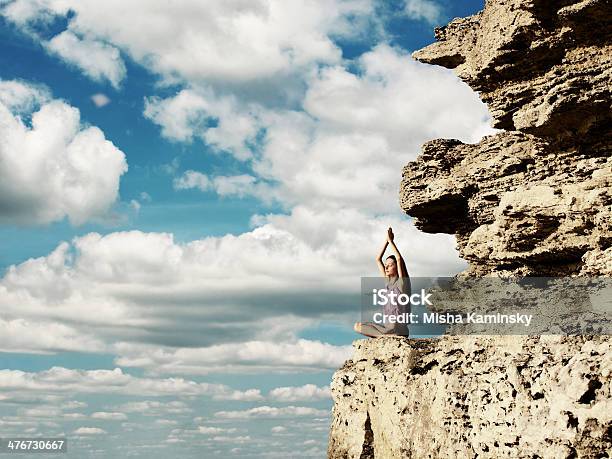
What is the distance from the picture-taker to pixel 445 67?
966 inches

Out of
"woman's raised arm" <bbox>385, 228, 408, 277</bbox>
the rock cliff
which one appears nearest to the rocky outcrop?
the rock cliff

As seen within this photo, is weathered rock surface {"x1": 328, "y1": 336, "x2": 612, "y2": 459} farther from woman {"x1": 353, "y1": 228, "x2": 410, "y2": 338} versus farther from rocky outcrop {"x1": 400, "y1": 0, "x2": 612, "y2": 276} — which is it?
rocky outcrop {"x1": 400, "y1": 0, "x2": 612, "y2": 276}

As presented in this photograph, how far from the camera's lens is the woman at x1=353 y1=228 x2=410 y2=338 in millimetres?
22812

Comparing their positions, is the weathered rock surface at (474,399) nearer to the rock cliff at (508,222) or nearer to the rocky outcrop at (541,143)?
the rock cliff at (508,222)

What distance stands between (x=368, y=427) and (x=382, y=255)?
216 inches

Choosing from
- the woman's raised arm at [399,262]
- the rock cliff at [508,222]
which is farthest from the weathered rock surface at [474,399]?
the woman's raised arm at [399,262]

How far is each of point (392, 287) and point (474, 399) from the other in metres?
7.94

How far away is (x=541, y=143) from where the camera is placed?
20578 millimetres

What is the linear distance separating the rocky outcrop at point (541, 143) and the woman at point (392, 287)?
231cm

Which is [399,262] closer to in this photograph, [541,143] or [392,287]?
[392,287]

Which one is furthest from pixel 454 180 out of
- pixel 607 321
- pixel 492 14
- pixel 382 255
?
pixel 607 321

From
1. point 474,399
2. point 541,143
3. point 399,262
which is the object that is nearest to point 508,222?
point 541,143

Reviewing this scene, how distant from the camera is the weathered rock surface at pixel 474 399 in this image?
1216cm

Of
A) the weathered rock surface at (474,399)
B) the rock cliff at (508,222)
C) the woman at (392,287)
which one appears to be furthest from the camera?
the woman at (392,287)
